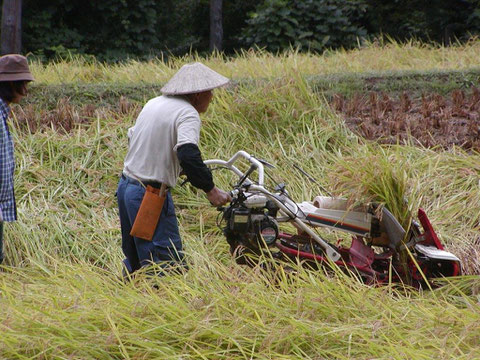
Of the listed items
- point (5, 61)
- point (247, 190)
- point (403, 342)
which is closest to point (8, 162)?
point (5, 61)

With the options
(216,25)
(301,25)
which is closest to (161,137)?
(301,25)

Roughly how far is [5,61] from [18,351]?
249 cm

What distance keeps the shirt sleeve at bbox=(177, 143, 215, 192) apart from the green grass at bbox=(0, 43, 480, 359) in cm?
Answer: 55

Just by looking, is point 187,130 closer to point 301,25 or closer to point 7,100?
point 7,100

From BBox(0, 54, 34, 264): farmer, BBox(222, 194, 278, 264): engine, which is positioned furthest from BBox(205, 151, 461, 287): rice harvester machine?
BBox(0, 54, 34, 264): farmer

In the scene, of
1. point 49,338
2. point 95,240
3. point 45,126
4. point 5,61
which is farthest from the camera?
point 45,126

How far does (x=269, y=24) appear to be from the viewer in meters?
17.2

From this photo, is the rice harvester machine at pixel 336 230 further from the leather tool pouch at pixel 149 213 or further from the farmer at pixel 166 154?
the leather tool pouch at pixel 149 213

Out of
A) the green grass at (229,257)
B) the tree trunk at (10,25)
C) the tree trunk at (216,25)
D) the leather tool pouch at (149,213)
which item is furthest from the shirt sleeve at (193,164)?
the tree trunk at (216,25)

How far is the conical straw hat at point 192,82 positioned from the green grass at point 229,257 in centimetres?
108

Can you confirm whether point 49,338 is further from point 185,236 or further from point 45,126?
point 45,126

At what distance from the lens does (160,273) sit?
17.3 feet

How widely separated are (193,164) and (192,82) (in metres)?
0.59

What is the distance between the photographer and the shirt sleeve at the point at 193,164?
5.00m
